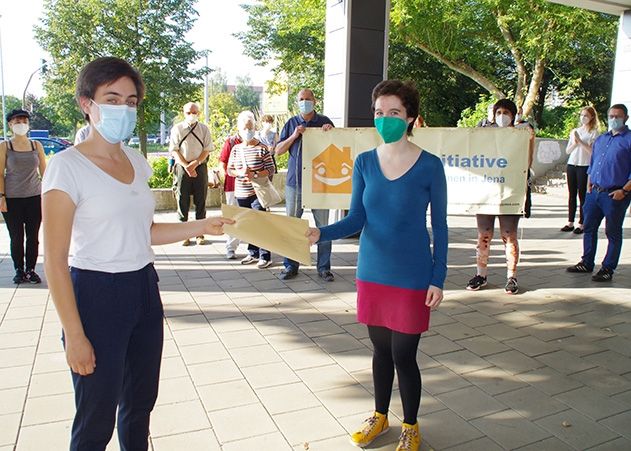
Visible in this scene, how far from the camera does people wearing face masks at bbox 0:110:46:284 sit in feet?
20.5

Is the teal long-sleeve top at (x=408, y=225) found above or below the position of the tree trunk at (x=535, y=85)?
below

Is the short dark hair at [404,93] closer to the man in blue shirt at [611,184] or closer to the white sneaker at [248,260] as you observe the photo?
the man in blue shirt at [611,184]

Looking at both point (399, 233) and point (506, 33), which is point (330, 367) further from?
point (506, 33)

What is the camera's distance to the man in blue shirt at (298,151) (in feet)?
22.4

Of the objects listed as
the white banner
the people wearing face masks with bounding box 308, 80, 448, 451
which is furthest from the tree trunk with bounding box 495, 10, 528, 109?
the people wearing face masks with bounding box 308, 80, 448, 451

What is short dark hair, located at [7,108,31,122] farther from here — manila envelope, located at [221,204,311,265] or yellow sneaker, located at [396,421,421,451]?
yellow sneaker, located at [396,421,421,451]

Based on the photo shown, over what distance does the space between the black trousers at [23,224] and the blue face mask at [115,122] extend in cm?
468

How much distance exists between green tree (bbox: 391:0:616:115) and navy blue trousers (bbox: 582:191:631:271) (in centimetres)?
1374

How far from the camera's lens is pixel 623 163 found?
679cm

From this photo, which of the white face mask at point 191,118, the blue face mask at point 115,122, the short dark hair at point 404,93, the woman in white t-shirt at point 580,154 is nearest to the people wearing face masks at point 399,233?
the short dark hair at point 404,93

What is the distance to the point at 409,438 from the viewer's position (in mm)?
3133

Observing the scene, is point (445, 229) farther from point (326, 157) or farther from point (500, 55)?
point (500, 55)

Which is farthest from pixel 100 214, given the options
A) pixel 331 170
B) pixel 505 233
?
pixel 505 233

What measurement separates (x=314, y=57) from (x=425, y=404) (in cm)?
2652
